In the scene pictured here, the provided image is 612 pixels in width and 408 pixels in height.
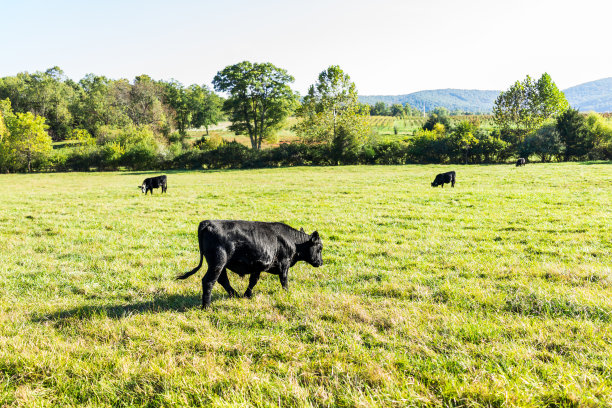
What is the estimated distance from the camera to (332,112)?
51125 millimetres

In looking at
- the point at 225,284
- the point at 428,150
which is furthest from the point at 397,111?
the point at 225,284

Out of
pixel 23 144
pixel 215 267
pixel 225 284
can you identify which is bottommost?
pixel 225 284

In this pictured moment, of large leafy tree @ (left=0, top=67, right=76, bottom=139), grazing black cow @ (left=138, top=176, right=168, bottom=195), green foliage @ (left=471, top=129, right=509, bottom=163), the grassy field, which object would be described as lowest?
the grassy field

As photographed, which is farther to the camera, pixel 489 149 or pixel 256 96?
pixel 256 96

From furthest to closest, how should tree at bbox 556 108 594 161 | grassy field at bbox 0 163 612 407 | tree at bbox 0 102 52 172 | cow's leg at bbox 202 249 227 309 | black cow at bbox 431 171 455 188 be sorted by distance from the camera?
1. tree at bbox 0 102 52 172
2. tree at bbox 556 108 594 161
3. black cow at bbox 431 171 455 188
4. cow's leg at bbox 202 249 227 309
5. grassy field at bbox 0 163 612 407

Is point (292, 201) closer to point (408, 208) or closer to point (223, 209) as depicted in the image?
point (223, 209)

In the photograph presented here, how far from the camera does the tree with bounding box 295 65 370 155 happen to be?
1895 inches

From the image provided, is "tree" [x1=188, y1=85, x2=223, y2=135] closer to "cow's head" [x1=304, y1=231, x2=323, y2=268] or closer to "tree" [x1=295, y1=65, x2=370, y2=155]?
"tree" [x1=295, y1=65, x2=370, y2=155]

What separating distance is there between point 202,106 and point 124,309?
87.9 m

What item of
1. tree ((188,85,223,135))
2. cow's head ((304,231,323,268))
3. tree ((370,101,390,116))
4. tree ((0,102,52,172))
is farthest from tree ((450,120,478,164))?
tree ((370,101,390,116))

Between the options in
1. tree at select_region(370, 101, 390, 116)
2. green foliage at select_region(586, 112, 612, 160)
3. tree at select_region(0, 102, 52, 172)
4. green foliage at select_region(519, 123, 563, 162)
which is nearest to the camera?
green foliage at select_region(586, 112, 612, 160)

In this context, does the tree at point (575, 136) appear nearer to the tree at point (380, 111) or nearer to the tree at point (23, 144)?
the tree at point (23, 144)

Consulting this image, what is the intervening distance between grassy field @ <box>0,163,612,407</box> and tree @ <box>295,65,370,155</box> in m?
41.1

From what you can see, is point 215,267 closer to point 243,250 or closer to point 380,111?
point 243,250
